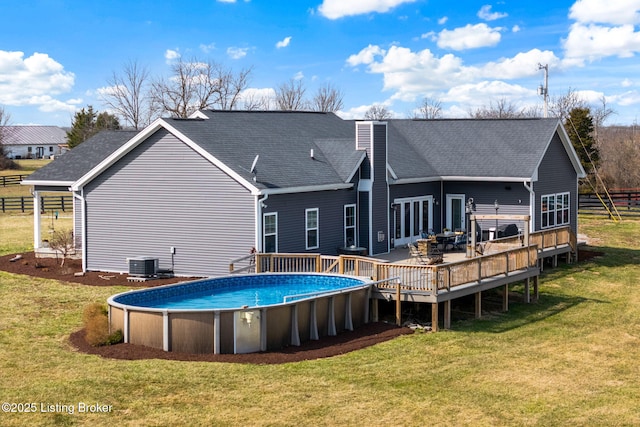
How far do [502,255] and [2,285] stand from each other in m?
15.4

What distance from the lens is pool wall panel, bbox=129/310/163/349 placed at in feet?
58.7

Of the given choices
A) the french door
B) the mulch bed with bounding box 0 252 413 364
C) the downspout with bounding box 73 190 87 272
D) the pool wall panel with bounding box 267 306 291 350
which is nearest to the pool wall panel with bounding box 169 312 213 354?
the mulch bed with bounding box 0 252 413 364

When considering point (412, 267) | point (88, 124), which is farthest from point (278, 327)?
point (88, 124)

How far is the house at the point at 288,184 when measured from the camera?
85.1ft

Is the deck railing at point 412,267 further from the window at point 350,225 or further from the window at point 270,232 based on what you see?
the window at point 350,225

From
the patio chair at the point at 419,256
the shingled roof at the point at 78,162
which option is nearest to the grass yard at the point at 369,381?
the patio chair at the point at 419,256

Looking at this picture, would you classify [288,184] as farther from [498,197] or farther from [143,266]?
[498,197]

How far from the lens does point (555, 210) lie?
1367 inches

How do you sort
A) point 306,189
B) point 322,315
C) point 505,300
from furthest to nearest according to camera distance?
point 306,189 < point 505,300 < point 322,315

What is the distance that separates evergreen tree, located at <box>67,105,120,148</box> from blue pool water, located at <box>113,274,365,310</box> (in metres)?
59.9

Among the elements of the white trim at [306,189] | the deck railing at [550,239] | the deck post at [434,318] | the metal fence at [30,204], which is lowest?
the deck post at [434,318]

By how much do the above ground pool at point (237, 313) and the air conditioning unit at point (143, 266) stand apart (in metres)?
4.85

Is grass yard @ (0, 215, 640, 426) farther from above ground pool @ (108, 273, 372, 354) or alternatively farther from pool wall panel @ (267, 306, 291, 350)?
pool wall panel @ (267, 306, 291, 350)

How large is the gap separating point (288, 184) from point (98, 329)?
922 centimetres
